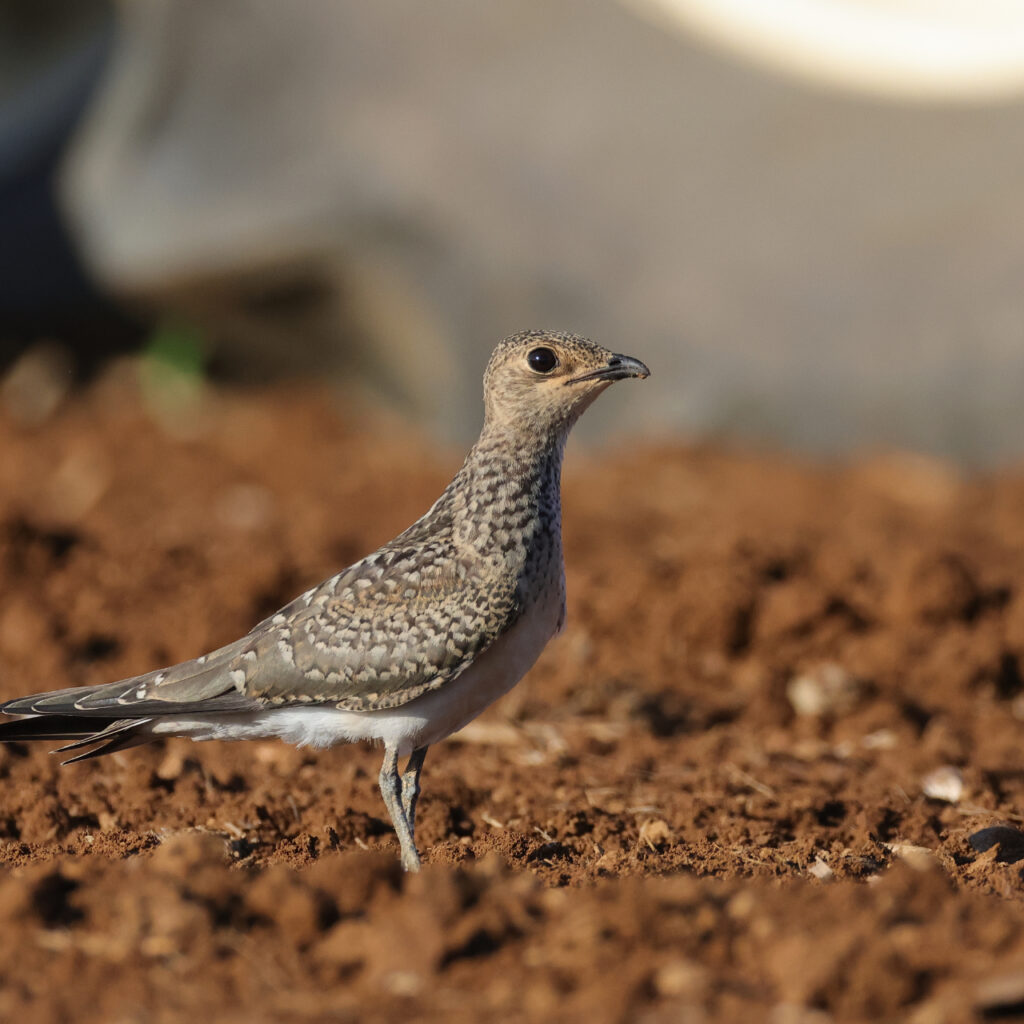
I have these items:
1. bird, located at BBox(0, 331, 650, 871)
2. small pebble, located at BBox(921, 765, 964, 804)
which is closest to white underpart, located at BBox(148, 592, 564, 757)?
bird, located at BBox(0, 331, 650, 871)

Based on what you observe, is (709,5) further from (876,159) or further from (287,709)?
(287,709)

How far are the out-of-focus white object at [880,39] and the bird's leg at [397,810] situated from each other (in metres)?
8.93

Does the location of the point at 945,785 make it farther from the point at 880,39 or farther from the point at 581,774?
the point at 880,39

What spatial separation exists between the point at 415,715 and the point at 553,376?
1221 millimetres

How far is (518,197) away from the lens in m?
11.5

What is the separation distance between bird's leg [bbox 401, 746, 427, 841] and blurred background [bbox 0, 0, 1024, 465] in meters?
6.77

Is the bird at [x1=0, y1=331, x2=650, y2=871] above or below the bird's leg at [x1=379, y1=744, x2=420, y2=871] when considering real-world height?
above

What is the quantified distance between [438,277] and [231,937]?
28.9 feet

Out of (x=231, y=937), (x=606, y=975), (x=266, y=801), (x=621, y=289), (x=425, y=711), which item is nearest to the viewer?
(x=606, y=975)

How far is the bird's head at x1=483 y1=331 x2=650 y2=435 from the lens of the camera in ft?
15.7

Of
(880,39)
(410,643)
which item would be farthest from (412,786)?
(880,39)

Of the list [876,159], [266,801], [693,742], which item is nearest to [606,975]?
[266,801]

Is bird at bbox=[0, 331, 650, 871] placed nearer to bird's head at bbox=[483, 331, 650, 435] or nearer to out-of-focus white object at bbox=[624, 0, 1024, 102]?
bird's head at bbox=[483, 331, 650, 435]

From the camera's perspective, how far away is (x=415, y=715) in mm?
4488
